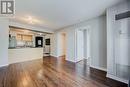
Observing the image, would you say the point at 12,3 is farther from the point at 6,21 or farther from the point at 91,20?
the point at 91,20

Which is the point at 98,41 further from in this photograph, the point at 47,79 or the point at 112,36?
the point at 47,79

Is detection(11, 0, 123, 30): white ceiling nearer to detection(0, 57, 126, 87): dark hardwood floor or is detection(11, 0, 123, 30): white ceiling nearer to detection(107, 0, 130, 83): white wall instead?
detection(107, 0, 130, 83): white wall

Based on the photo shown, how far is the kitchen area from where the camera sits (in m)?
5.46

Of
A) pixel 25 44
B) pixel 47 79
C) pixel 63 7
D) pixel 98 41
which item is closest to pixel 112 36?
pixel 98 41

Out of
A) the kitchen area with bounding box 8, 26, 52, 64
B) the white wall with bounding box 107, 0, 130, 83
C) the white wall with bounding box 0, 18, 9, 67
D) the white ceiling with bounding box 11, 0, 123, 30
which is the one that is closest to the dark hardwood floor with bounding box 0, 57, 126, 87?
the white wall with bounding box 107, 0, 130, 83

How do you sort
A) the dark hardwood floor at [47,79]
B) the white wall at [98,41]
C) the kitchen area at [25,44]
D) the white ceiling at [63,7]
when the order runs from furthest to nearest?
the kitchen area at [25,44], the white wall at [98,41], the white ceiling at [63,7], the dark hardwood floor at [47,79]

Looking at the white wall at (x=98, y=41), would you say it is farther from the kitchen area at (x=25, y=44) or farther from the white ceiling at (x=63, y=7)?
the kitchen area at (x=25, y=44)

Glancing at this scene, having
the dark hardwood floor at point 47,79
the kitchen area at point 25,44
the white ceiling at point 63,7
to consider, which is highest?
the white ceiling at point 63,7

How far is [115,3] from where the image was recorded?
2.79 m

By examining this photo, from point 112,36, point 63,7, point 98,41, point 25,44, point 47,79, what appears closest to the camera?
point 47,79

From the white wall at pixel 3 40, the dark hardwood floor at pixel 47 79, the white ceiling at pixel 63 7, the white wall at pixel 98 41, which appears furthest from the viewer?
the white wall at pixel 3 40

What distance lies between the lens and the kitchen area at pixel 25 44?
546 cm

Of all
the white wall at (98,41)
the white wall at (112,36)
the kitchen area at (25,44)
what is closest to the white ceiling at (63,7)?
the white wall at (112,36)

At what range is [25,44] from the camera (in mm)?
8961
